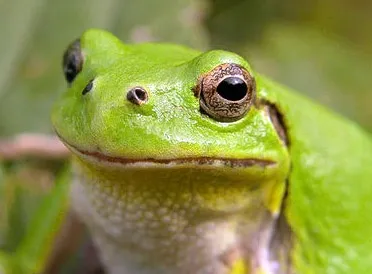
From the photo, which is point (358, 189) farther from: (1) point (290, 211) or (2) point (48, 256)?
(2) point (48, 256)

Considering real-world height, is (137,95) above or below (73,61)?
below

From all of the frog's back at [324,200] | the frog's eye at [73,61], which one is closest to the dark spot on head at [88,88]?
the frog's eye at [73,61]

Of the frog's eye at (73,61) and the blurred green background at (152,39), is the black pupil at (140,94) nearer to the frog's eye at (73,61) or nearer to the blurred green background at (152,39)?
the frog's eye at (73,61)

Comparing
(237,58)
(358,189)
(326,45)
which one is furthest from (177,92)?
(326,45)

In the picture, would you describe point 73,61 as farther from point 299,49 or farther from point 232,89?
point 299,49

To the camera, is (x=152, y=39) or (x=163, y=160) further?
(x=152, y=39)

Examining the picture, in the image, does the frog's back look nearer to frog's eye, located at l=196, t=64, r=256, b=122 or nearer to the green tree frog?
the green tree frog

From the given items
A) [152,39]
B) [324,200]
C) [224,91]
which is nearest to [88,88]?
[224,91]
